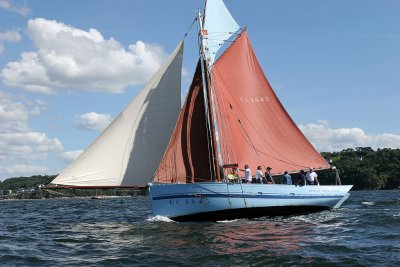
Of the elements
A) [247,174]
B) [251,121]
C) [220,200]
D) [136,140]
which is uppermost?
[251,121]

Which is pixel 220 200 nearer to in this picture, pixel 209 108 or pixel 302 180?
pixel 209 108

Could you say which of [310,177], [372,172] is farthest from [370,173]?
[310,177]

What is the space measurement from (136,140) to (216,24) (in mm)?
10572

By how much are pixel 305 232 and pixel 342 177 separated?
139 metres

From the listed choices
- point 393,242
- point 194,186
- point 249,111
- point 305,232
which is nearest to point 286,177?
point 249,111

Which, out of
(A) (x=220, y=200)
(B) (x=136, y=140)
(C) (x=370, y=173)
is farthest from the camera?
(C) (x=370, y=173)

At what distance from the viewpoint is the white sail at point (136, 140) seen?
1168 inches

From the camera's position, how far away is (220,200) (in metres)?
30.3

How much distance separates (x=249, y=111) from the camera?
1391 inches

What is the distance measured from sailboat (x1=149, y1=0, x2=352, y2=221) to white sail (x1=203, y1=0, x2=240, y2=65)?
7 centimetres

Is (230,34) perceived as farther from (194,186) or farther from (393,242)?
(393,242)

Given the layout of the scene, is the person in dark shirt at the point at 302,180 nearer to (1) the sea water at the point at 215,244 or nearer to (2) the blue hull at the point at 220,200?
(2) the blue hull at the point at 220,200

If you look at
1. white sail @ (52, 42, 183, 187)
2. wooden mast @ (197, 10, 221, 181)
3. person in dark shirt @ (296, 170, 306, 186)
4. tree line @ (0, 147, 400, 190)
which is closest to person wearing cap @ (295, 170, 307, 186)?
person in dark shirt @ (296, 170, 306, 186)

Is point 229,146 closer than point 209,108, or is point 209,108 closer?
point 209,108
